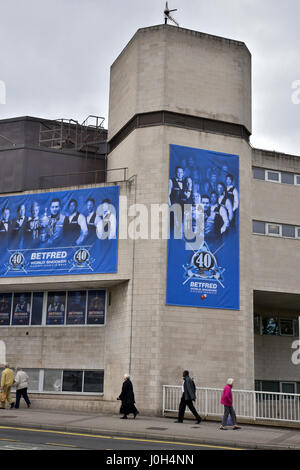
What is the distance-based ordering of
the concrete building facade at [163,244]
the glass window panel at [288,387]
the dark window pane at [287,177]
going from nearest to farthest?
the concrete building facade at [163,244]
the dark window pane at [287,177]
the glass window panel at [288,387]

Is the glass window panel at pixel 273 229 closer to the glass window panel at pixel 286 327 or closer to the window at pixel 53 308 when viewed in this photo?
the glass window panel at pixel 286 327

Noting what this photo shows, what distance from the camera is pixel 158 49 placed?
27906 millimetres

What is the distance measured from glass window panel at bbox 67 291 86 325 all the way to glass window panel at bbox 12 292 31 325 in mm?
2234

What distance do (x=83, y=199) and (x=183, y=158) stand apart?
196 inches

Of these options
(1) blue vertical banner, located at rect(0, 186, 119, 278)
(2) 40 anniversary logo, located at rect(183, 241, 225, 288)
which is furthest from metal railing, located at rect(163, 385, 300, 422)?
(1) blue vertical banner, located at rect(0, 186, 119, 278)

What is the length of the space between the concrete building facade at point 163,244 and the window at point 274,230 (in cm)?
6

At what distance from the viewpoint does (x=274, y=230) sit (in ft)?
98.6

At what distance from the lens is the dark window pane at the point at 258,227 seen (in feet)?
97.2

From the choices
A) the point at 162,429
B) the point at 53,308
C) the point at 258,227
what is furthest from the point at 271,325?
the point at 162,429

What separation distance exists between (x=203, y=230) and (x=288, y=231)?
6127 millimetres

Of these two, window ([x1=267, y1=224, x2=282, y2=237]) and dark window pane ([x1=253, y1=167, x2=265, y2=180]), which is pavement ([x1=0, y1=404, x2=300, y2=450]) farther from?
dark window pane ([x1=253, y1=167, x2=265, y2=180])

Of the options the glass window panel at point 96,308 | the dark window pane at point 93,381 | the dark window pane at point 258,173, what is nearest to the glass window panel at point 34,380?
the dark window pane at point 93,381

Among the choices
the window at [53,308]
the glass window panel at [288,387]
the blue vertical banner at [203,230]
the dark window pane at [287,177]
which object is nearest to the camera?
the blue vertical banner at [203,230]

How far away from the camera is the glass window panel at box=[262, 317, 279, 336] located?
115ft
